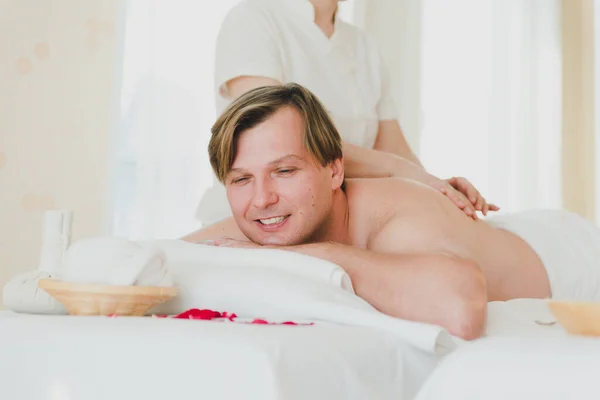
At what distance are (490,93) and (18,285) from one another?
3694 millimetres

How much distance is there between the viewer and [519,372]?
0.76m

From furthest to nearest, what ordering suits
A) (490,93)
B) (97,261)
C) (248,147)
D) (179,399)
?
(490,93) < (248,147) < (97,261) < (179,399)

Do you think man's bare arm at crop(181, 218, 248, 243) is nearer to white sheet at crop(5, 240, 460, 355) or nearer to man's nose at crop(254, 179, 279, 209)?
man's nose at crop(254, 179, 279, 209)

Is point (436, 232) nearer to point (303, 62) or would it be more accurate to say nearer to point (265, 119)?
point (265, 119)

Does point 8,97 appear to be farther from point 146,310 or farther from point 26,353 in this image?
point 26,353

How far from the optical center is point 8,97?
280 centimetres

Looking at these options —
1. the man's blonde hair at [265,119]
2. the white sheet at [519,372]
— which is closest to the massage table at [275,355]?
the white sheet at [519,372]

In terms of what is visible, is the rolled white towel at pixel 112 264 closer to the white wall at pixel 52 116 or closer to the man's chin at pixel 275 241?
the man's chin at pixel 275 241

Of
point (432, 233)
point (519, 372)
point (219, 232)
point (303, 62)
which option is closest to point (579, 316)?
point (519, 372)

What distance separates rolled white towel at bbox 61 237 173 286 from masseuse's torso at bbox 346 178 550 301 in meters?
0.52

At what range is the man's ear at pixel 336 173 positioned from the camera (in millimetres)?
1826

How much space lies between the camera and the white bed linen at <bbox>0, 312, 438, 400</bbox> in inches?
37.0

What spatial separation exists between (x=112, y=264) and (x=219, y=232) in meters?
0.72

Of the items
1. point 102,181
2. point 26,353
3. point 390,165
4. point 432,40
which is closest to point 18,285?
point 26,353
